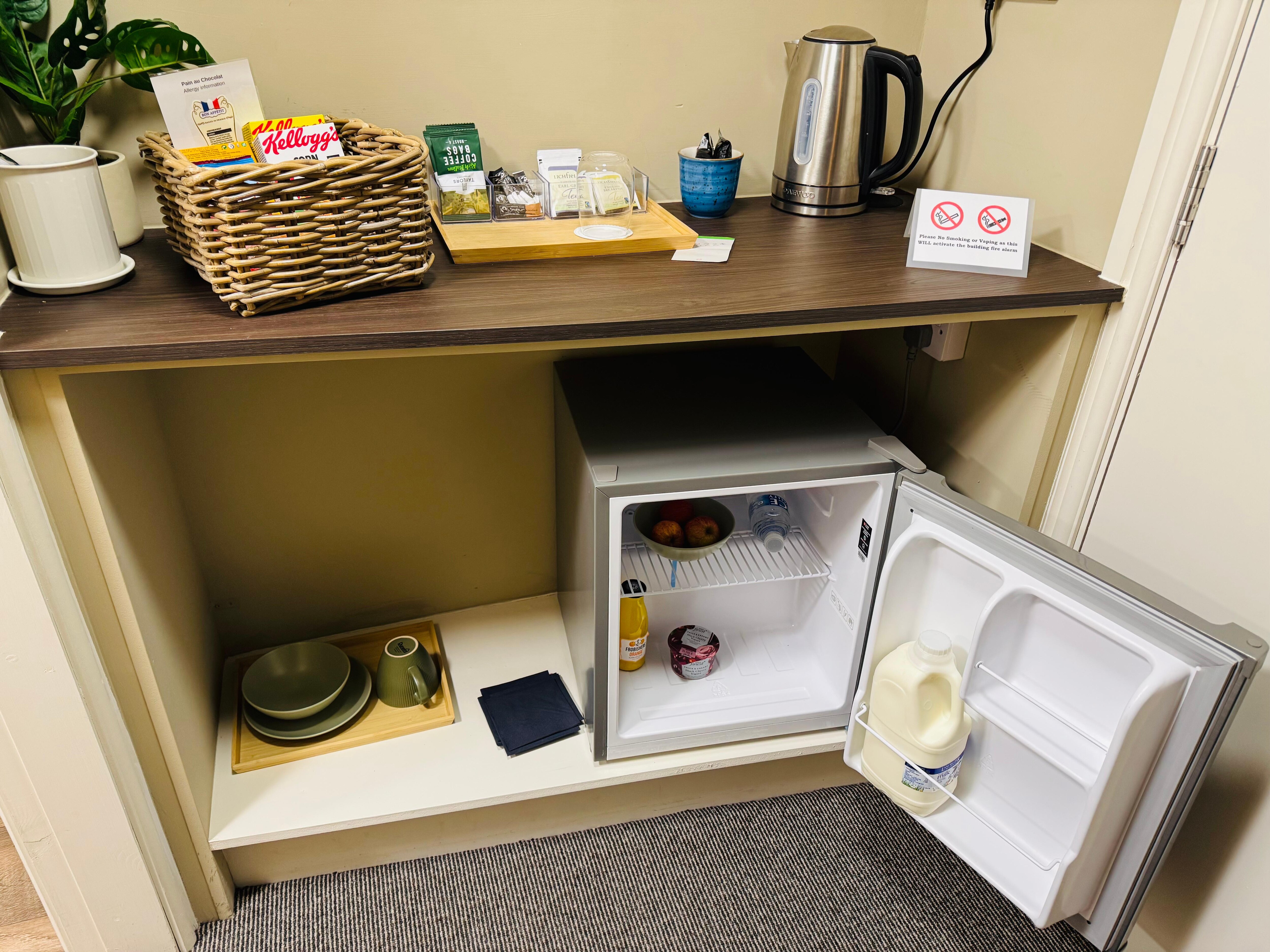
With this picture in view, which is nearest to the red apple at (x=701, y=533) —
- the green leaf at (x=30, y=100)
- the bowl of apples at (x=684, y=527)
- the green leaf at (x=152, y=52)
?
the bowl of apples at (x=684, y=527)

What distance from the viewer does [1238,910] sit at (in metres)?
1.20

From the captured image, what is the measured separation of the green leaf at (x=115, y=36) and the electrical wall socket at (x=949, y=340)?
127 centimetres

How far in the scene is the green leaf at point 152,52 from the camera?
1.19m

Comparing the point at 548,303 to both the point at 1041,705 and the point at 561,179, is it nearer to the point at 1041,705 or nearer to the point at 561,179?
the point at 561,179

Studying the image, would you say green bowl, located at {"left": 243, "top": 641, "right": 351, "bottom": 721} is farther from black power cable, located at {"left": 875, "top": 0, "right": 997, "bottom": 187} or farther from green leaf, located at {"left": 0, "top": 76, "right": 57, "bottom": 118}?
black power cable, located at {"left": 875, "top": 0, "right": 997, "bottom": 187}

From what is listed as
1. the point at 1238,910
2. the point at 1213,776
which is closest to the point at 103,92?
the point at 1213,776

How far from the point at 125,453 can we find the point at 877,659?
1.16 m

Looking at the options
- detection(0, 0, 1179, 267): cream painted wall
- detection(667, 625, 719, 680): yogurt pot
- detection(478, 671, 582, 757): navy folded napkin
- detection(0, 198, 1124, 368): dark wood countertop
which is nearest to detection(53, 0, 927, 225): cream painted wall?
detection(0, 0, 1179, 267): cream painted wall

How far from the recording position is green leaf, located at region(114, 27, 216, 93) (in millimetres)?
1193

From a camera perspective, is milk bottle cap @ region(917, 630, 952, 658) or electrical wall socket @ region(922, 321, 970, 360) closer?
milk bottle cap @ region(917, 630, 952, 658)

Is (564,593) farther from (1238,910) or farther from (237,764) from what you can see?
(1238,910)

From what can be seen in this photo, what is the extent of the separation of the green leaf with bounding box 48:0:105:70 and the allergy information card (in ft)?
3.99

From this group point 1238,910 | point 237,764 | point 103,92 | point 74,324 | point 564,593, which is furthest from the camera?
point 564,593

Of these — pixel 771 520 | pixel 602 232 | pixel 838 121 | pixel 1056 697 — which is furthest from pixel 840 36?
pixel 1056 697
